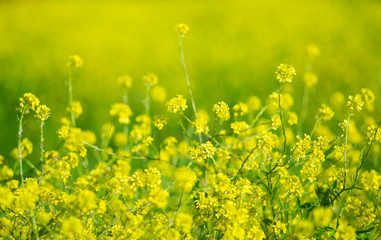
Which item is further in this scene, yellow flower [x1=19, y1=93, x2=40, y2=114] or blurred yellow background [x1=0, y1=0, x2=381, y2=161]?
blurred yellow background [x1=0, y1=0, x2=381, y2=161]

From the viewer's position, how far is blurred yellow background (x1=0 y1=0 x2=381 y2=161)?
15.2ft

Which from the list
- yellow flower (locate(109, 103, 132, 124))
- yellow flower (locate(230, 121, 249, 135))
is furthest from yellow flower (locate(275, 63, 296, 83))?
yellow flower (locate(109, 103, 132, 124))

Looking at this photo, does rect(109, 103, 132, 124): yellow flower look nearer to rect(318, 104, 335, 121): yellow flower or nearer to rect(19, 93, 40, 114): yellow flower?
rect(19, 93, 40, 114): yellow flower

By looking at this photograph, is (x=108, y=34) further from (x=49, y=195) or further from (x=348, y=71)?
(x=49, y=195)

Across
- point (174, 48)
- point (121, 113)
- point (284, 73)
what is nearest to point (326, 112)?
point (284, 73)

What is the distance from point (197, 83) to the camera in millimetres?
5086

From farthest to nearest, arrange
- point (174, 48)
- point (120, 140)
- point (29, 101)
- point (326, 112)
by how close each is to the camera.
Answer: point (174, 48)
point (120, 140)
point (326, 112)
point (29, 101)

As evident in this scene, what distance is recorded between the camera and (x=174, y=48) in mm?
6105

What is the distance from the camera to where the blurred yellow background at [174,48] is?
462 cm

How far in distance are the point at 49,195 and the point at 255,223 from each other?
838 millimetres

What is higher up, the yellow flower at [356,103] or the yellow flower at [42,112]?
the yellow flower at [356,103]

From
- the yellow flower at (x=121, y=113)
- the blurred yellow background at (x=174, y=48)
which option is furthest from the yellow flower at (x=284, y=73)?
the blurred yellow background at (x=174, y=48)

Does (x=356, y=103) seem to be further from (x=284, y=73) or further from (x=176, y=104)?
(x=176, y=104)

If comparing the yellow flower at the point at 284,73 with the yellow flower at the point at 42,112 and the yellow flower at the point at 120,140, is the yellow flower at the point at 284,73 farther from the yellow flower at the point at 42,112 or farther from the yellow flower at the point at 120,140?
the yellow flower at the point at 120,140
